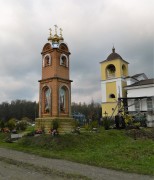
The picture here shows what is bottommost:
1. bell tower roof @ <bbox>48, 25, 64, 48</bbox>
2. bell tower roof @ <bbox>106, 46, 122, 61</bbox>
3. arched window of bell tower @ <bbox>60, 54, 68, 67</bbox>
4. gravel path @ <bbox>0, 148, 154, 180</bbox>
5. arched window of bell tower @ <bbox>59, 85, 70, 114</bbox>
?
gravel path @ <bbox>0, 148, 154, 180</bbox>

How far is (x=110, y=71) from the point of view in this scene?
3912 centimetres

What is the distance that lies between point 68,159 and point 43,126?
30.0ft

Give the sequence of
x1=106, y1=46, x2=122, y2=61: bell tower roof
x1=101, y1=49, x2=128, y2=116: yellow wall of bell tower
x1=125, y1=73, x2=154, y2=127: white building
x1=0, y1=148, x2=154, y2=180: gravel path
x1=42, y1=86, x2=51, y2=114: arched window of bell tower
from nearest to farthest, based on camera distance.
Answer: x1=0, y1=148, x2=154, y2=180: gravel path
x1=42, y1=86, x2=51, y2=114: arched window of bell tower
x1=125, y1=73, x2=154, y2=127: white building
x1=101, y1=49, x2=128, y2=116: yellow wall of bell tower
x1=106, y1=46, x2=122, y2=61: bell tower roof

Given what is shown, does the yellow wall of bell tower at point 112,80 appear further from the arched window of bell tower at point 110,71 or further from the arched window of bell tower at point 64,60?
the arched window of bell tower at point 64,60

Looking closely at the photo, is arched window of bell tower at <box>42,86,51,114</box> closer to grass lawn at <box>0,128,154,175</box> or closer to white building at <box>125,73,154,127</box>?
grass lawn at <box>0,128,154,175</box>

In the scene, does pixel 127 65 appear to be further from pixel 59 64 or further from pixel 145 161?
pixel 145 161

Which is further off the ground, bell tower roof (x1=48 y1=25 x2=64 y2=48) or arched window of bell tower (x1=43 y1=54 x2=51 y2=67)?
bell tower roof (x1=48 y1=25 x2=64 y2=48)

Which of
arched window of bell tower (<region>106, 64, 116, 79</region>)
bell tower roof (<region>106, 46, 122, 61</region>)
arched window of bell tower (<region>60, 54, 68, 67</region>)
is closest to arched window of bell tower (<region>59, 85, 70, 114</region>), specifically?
arched window of bell tower (<region>60, 54, 68, 67</region>)

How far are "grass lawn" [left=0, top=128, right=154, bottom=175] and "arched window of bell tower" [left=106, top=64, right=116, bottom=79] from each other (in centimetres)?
2051

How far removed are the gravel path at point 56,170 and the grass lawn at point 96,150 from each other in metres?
0.66

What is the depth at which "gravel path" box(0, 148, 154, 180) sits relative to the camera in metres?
7.73

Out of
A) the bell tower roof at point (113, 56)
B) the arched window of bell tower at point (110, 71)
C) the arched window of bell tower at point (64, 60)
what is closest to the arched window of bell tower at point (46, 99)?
the arched window of bell tower at point (64, 60)

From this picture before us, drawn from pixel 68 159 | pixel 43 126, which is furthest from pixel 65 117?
pixel 68 159

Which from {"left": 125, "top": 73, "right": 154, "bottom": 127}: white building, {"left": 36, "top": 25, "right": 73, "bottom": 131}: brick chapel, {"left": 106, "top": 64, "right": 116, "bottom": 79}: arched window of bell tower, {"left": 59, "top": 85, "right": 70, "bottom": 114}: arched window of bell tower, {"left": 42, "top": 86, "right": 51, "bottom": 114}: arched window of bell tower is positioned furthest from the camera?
{"left": 106, "top": 64, "right": 116, "bottom": 79}: arched window of bell tower
